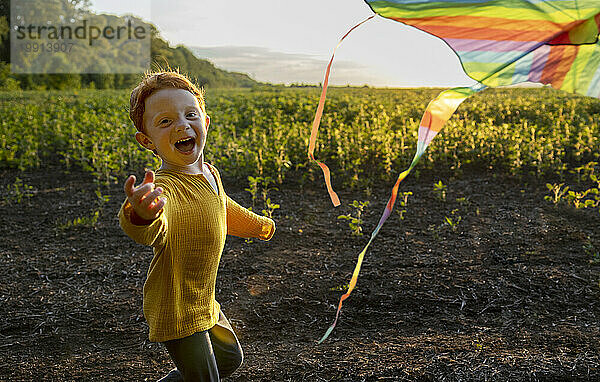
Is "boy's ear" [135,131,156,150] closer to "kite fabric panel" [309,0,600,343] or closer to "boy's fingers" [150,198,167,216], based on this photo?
"boy's fingers" [150,198,167,216]

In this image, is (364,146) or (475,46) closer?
(475,46)

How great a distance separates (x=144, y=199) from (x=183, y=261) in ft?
1.28

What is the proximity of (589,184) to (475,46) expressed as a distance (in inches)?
191

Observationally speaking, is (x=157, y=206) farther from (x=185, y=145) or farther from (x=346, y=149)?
(x=346, y=149)

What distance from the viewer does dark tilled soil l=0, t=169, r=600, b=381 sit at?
2814 mm

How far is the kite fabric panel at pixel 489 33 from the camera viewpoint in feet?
4.95

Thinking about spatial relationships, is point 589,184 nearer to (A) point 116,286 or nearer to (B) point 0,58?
(A) point 116,286

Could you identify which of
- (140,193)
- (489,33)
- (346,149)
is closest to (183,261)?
(140,193)

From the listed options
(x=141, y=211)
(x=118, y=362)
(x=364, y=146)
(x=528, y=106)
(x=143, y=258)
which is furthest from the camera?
(x=528, y=106)

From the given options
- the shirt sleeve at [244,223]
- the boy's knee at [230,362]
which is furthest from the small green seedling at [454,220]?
the boy's knee at [230,362]

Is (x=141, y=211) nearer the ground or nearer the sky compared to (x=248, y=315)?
nearer the sky

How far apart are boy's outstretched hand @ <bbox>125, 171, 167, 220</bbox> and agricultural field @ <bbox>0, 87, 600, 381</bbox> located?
150 centimetres

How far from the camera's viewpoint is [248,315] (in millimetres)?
3359

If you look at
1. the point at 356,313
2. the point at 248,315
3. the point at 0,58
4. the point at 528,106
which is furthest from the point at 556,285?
the point at 0,58
